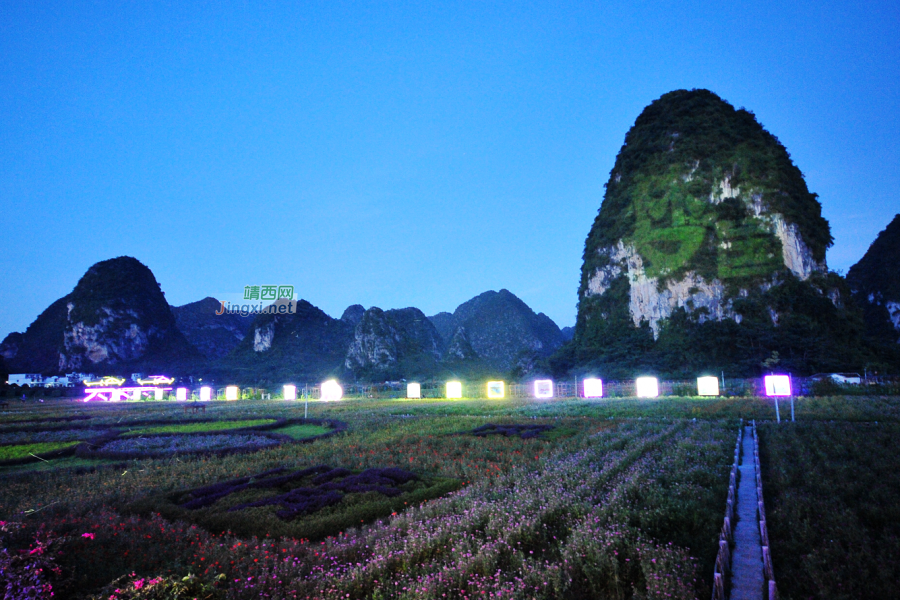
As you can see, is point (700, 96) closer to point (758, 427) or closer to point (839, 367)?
point (839, 367)

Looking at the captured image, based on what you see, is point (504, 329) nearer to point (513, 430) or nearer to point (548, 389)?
point (548, 389)

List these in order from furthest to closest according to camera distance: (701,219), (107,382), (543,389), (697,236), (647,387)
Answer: (107,382) < (701,219) < (697,236) < (543,389) < (647,387)

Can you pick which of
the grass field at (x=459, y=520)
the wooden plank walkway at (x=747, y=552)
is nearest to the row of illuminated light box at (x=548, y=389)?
the grass field at (x=459, y=520)

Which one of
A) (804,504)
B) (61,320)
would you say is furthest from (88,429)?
(61,320)

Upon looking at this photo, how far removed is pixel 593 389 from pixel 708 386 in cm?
924

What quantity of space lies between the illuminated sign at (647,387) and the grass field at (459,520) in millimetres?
23383

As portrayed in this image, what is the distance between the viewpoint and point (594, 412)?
27.4 m

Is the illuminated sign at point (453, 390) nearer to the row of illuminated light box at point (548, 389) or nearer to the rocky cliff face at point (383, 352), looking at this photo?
the row of illuminated light box at point (548, 389)

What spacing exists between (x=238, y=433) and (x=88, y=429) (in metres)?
10.9

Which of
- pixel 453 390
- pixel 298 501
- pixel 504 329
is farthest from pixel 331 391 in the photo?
pixel 504 329

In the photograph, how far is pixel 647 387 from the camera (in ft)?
126

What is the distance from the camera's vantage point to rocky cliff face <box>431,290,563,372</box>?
488ft

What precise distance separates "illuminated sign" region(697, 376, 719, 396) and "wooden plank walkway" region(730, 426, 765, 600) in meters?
28.7

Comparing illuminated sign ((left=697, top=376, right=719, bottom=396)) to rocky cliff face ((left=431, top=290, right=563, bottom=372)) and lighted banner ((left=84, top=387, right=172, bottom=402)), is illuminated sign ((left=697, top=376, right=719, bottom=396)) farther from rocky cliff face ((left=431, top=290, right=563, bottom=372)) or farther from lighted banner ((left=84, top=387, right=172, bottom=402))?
rocky cliff face ((left=431, top=290, right=563, bottom=372))
